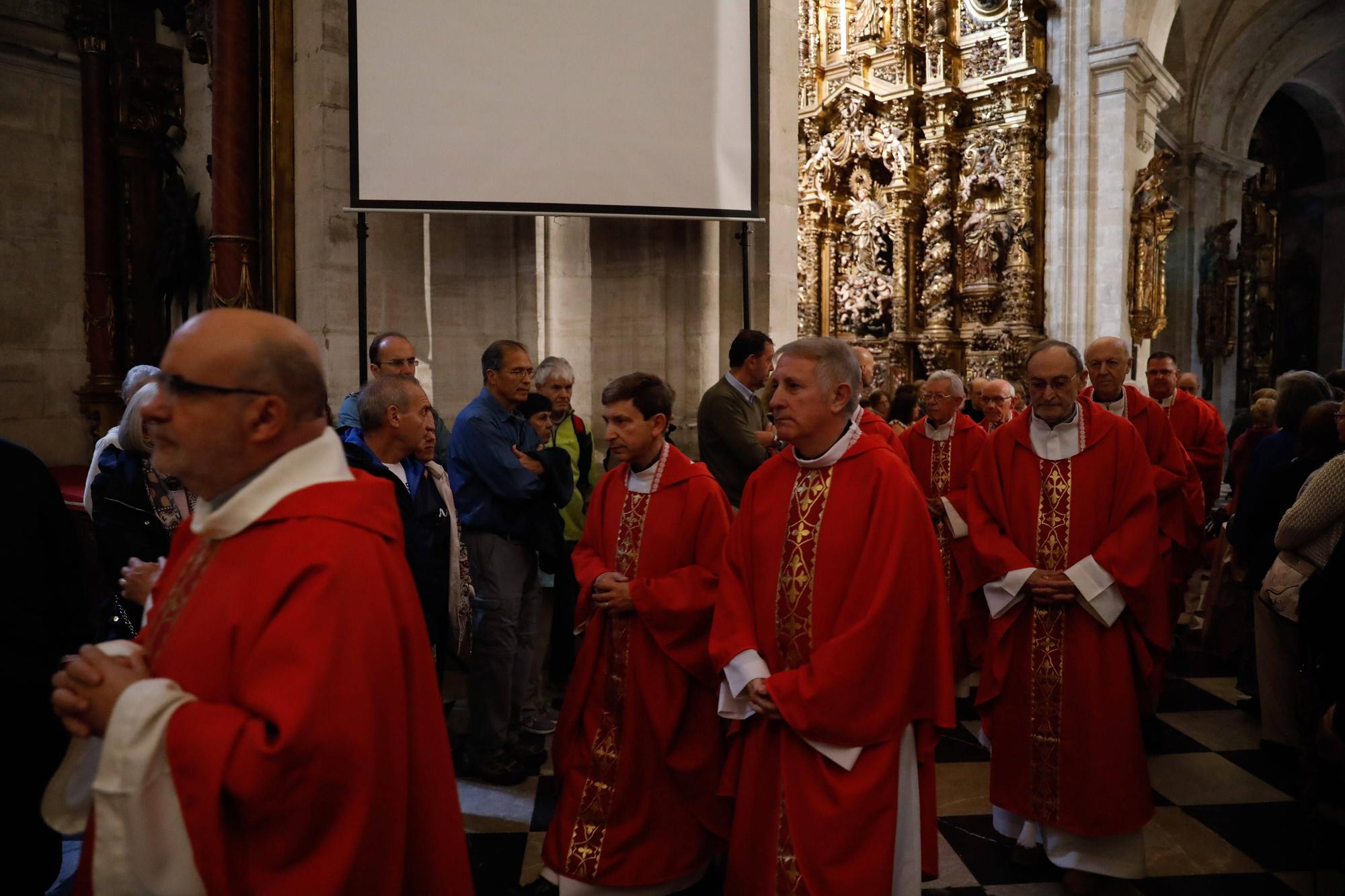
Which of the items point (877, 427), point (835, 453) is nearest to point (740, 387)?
point (877, 427)

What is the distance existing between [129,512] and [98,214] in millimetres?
5559

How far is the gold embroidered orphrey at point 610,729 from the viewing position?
9.77ft

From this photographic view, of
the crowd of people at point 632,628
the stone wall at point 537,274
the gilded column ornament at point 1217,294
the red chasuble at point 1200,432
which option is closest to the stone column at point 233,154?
the stone wall at point 537,274

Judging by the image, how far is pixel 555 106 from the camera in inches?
200

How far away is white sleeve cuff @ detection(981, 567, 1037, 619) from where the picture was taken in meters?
3.29

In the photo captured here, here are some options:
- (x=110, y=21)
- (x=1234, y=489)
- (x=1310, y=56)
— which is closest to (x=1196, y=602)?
(x=1234, y=489)

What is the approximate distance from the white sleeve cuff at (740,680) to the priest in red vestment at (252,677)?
4.06 ft

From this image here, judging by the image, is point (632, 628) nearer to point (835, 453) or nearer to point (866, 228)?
point (835, 453)

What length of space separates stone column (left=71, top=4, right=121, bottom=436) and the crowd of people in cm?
430

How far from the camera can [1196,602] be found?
23.6ft

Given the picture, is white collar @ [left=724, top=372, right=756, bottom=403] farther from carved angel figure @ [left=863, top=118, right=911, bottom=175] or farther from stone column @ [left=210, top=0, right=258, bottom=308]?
carved angel figure @ [left=863, top=118, right=911, bottom=175]

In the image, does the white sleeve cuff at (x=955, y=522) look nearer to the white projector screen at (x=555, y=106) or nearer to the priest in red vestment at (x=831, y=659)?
the white projector screen at (x=555, y=106)

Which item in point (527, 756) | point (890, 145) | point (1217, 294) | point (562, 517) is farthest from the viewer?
point (1217, 294)

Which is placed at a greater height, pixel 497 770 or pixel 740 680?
pixel 740 680
